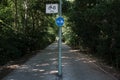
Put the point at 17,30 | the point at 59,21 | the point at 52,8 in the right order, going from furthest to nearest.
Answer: the point at 17,30 → the point at 59,21 → the point at 52,8

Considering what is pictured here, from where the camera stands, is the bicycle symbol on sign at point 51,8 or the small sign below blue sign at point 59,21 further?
the small sign below blue sign at point 59,21

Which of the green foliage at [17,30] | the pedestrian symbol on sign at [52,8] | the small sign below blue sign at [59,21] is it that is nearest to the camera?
the pedestrian symbol on sign at [52,8]

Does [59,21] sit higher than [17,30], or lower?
higher

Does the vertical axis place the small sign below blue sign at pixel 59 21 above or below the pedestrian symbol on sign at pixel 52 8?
below

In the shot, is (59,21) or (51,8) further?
(59,21)

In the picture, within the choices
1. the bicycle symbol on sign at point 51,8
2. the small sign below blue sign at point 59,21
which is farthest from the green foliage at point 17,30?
the bicycle symbol on sign at point 51,8

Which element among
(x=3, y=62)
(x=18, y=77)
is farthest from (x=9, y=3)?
(x=18, y=77)

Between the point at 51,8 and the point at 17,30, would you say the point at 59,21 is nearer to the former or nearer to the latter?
the point at 51,8

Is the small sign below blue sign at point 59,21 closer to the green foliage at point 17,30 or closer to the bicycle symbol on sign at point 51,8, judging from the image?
the bicycle symbol on sign at point 51,8

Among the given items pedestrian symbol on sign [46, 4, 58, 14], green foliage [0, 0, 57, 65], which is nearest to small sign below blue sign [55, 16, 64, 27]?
pedestrian symbol on sign [46, 4, 58, 14]

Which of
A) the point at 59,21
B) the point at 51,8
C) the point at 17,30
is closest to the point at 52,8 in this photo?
the point at 51,8

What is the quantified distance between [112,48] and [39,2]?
24019 millimetres

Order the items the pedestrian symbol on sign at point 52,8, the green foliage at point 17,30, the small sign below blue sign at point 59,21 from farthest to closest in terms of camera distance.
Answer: the green foliage at point 17,30, the small sign below blue sign at point 59,21, the pedestrian symbol on sign at point 52,8

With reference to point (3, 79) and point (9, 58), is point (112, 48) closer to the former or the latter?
point (3, 79)
